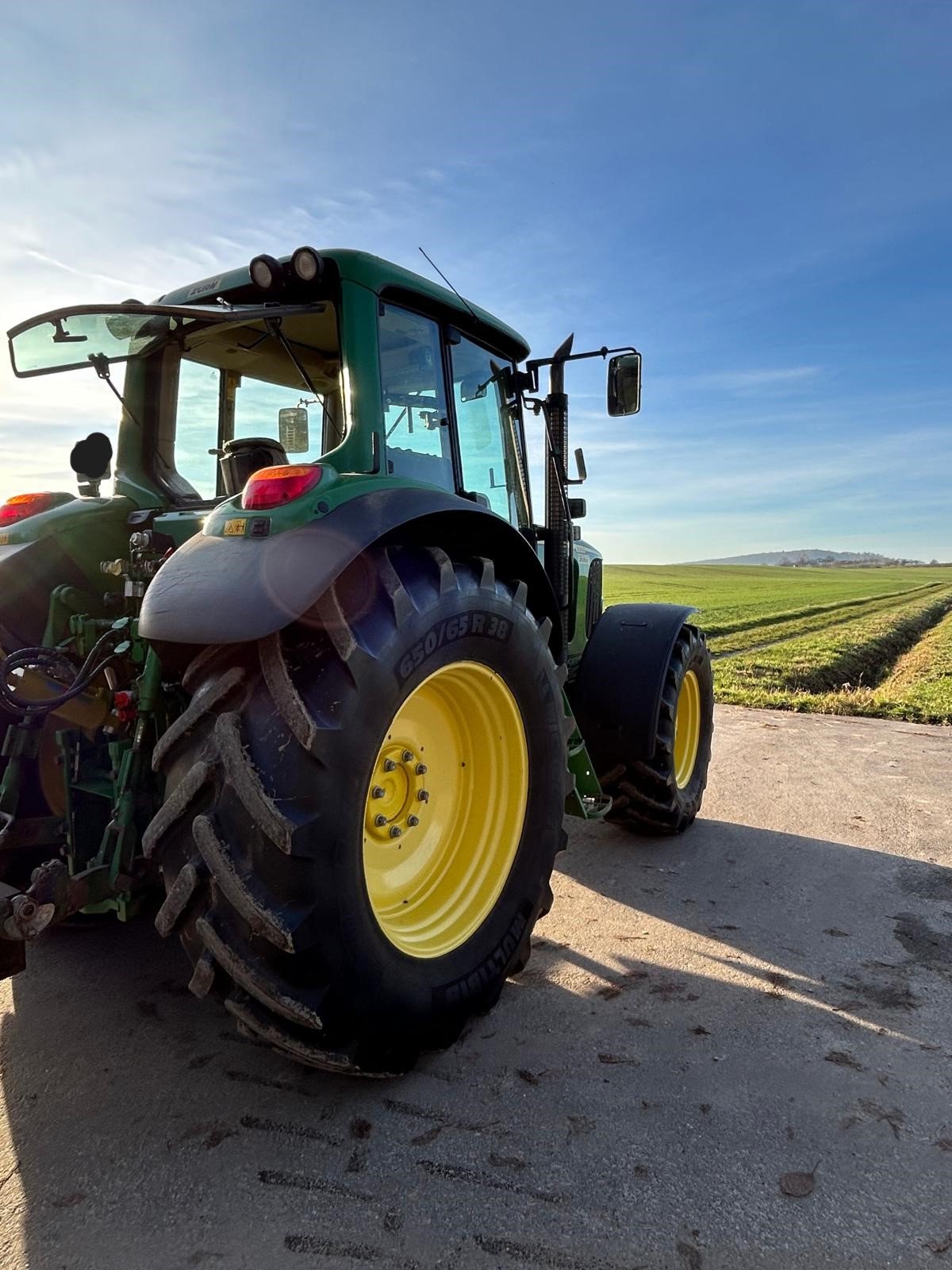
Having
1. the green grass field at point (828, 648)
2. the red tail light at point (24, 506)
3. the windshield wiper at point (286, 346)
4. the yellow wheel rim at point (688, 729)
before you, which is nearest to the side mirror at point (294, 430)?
Answer: the windshield wiper at point (286, 346)

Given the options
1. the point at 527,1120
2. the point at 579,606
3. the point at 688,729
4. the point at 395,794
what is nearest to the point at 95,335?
the point at 395,794

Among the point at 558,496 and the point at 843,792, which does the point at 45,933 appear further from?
the point at 843,792

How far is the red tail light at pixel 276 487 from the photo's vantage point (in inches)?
81.7

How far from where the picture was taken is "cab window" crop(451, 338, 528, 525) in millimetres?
3383

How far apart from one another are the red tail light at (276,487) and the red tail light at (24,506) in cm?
142

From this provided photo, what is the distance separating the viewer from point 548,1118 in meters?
2.09

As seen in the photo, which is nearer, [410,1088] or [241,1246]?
[241,1246]

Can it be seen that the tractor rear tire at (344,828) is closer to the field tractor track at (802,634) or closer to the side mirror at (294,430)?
the side mirror at (294,430)

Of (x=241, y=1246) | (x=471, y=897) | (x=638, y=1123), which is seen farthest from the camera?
(x=471, y=897)

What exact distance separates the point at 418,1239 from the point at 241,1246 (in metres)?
0.37

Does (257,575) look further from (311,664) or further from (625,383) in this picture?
(625,383)

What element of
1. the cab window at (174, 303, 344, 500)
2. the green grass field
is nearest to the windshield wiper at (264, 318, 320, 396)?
the cab window at (174, 303, 344, 500)

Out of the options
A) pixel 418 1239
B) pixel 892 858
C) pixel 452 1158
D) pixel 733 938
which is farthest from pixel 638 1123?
pixel 892 858

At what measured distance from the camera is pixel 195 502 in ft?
10.1
